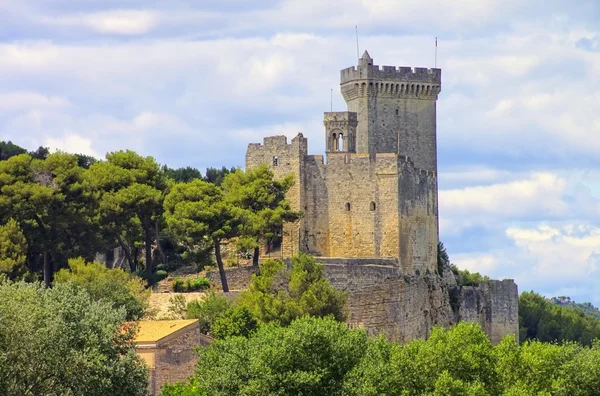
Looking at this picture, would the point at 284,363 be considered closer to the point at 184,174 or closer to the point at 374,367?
the point at 374,367

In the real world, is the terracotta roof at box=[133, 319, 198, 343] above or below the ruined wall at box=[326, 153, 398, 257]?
below

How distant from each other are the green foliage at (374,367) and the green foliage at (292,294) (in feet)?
20.8

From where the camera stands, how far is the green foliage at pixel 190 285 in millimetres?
61844

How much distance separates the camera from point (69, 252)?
6194 centimetres

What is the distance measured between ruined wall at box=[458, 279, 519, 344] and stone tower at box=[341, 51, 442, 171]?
18.2ft

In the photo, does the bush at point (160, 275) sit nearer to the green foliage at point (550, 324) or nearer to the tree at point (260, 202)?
the tree at point (260, 202)

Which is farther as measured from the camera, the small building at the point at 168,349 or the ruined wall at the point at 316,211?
the ruined wall at the point at 316,211

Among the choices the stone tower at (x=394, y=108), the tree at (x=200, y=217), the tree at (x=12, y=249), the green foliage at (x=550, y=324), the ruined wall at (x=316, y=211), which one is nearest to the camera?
the tree at (x=12, y=249)

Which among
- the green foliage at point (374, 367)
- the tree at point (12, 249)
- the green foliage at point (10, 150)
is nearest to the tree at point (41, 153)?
the green foliage at point (10, 150)

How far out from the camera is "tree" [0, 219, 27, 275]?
58.6m

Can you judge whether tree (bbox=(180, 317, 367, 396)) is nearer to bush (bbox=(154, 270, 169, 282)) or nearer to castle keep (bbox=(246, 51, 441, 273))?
bush (bbox=(154, 270, 169, 282))

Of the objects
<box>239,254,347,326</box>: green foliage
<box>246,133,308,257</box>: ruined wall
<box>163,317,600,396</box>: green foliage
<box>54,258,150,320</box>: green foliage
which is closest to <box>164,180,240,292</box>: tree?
<box>54,258,150,320</box>: green foliage

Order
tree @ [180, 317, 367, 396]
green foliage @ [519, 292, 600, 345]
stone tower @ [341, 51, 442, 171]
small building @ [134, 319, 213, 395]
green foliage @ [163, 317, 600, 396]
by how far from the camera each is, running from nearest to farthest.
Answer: tree @ [180, 317, 367, 396] → green foliage @ [163, 317, 600, 396] → small building @ [134, 319, 213, 395] → stone tower @ [341, 51, 442, 171] → green foliage @ [519, 292, 600, 345]

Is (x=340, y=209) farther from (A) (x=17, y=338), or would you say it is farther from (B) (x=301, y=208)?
(A) (x=17, y=338)
